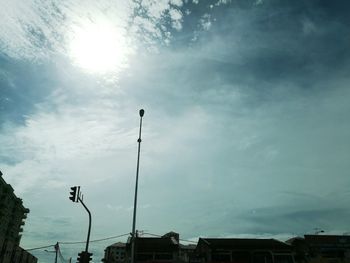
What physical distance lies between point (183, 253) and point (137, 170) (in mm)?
95004

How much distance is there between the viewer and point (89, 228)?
23297mm

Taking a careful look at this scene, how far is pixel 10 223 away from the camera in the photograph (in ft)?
240

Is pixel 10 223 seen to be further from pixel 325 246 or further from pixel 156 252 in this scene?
pixel 325 246

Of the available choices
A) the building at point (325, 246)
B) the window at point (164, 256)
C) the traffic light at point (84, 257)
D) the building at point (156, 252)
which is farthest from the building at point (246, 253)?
the traffic light at point (84, 257)

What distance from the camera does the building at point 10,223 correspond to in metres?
60.2

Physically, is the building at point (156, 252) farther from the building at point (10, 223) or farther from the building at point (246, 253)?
the building at point (10, 223)

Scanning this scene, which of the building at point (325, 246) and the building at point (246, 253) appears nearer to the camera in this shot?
the building at point (246, 253)

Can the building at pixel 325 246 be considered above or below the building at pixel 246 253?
above

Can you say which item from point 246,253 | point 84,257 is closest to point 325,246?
point 246,253

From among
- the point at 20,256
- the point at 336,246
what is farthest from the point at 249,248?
the point at 20,256

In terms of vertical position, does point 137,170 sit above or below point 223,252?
above

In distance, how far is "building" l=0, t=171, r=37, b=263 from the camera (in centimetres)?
6021

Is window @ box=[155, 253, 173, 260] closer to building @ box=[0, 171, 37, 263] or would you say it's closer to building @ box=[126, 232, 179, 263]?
building @ box=[126, 232, 179, 263]

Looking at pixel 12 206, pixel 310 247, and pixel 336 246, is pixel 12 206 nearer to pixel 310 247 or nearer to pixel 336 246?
pixel 310 247
